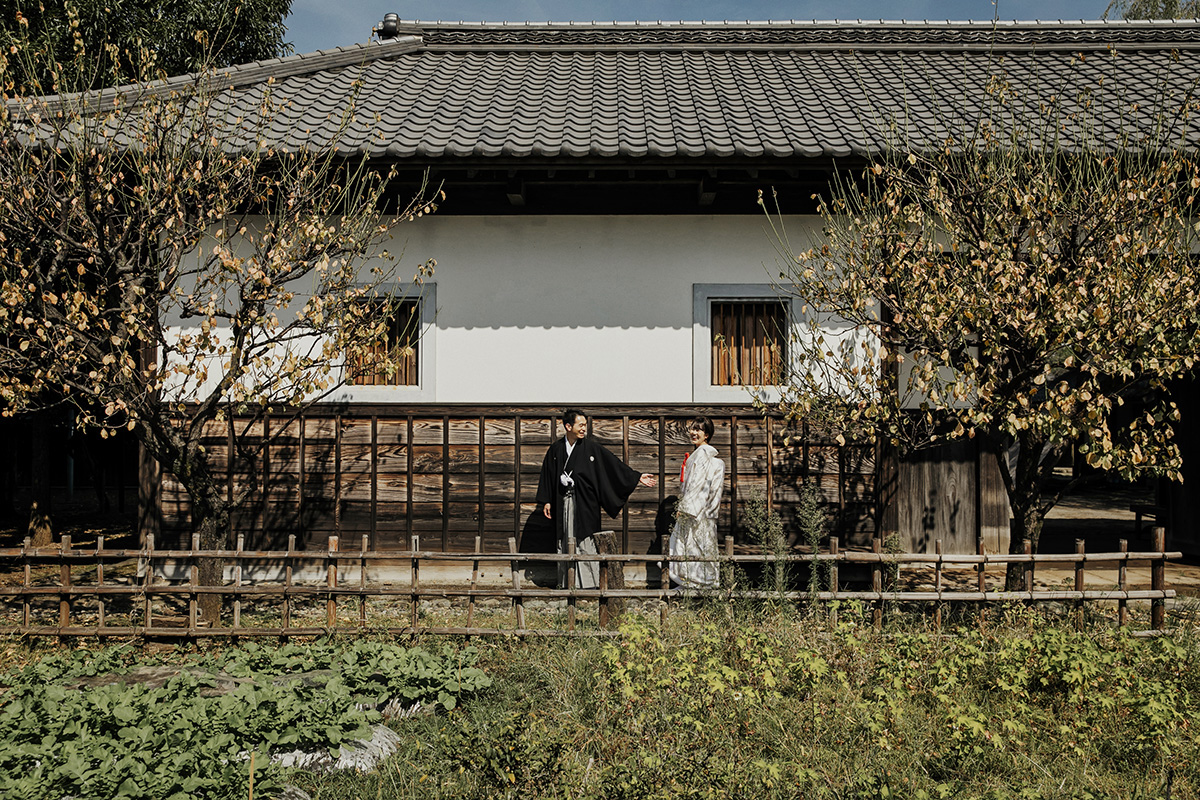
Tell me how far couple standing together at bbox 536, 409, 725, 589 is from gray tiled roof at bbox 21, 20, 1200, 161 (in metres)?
2.67

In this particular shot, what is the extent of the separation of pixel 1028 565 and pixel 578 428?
371cm

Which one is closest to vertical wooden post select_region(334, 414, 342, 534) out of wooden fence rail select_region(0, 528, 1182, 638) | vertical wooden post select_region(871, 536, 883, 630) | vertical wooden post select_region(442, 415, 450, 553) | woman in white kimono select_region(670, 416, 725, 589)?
vertical wooden post select_region(442, 415, 450, 553)

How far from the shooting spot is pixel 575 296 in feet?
25.4

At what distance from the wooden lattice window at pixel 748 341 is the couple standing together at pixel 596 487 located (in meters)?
0.86

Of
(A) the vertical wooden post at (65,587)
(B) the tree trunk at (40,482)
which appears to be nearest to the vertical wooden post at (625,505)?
(A) the vertical wooden post at (65,587)

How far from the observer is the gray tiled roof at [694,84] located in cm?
731

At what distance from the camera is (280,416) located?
24.9 ft

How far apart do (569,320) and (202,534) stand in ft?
12.4

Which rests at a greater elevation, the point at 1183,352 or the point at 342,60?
the point at 342,60

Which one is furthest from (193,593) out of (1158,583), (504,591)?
(1158,583)

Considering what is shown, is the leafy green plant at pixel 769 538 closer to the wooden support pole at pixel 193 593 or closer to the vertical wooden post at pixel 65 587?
the wooden support pole at pixel 193 593

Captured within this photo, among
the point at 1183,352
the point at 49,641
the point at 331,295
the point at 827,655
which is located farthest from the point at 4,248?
the point at 1183,352

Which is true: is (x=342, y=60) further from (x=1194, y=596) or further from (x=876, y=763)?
(x=1194, y=596)

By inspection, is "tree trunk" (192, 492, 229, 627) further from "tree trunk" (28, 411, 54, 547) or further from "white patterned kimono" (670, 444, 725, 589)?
"tree trunk" (28, 411, 54, 547)
